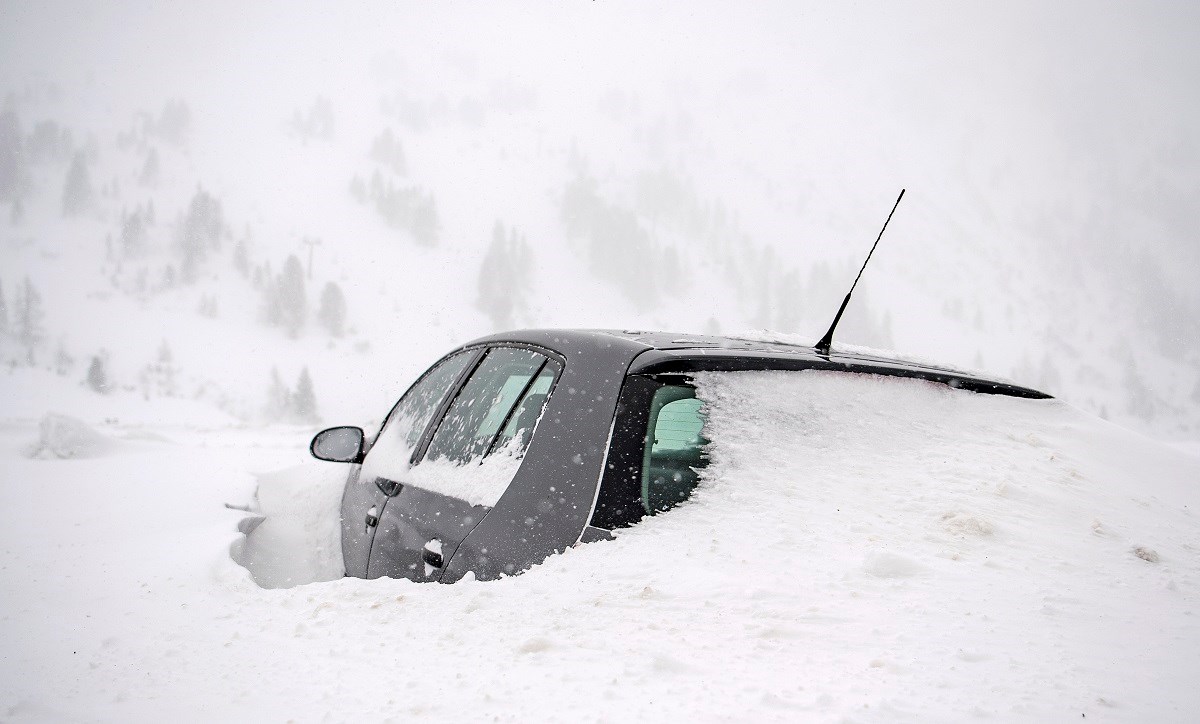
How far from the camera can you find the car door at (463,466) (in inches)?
78.7

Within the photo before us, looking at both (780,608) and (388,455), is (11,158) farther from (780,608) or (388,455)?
(780,608)

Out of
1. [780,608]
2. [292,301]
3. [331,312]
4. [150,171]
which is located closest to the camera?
[780,608]

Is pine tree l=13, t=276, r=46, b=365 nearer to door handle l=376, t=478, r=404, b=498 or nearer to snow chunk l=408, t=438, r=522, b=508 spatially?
door handle l=376, t=478, r=404, b=498

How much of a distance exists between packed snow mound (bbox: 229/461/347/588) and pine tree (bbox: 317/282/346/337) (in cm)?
10831

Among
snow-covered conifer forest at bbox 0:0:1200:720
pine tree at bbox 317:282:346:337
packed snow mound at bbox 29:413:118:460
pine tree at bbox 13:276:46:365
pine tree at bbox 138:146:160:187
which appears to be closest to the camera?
snow-covered conifer forest at bbox 0:0:1200:720

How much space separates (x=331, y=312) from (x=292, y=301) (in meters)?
5.92

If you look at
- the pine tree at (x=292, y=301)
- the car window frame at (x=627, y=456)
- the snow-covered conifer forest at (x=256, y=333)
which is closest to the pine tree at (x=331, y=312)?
the snow-covered conifer forest at (x=256, y=333)

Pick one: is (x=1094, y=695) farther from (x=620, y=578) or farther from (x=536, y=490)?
(x=536, y=490)

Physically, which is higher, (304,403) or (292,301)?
(292,301)

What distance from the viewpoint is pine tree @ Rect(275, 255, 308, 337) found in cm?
10138

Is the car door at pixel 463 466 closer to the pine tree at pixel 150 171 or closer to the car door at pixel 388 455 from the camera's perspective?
the car door at pixel 388 455

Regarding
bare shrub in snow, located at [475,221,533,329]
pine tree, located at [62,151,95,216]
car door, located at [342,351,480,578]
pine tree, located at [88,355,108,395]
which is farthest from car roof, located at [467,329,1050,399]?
pine tree, located at [62,151,95,216]

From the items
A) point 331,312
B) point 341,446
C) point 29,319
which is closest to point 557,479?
point 341,446

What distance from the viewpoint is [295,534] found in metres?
3.76
